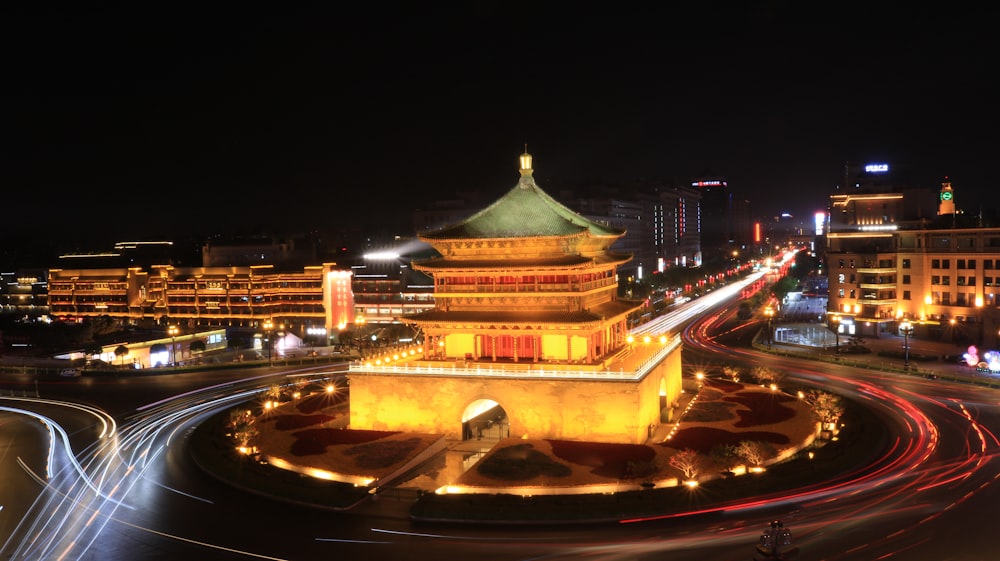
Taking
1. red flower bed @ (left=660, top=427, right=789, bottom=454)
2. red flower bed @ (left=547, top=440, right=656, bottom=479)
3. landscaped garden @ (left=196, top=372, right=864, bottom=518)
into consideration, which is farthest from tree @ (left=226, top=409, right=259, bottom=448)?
red flower bed @ (left=660, top=427, right=789, bottom=454)

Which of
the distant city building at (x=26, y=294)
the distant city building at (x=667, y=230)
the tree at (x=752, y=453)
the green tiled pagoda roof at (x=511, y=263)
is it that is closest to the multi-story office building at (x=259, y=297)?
the distant city building at (x=26, y=294)

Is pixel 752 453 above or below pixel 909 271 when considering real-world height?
below

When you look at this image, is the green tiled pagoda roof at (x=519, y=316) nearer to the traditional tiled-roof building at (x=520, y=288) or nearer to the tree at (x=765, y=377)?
the traditional tiled-roof building at (x=520, y=288)

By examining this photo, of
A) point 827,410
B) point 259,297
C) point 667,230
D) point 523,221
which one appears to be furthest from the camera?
point 667,230

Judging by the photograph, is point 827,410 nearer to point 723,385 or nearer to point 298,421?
point 723,385

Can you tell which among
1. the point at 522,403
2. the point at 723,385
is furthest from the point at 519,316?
the point at 723,385

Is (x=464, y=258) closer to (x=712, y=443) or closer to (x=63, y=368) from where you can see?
(x=712, y=443)
